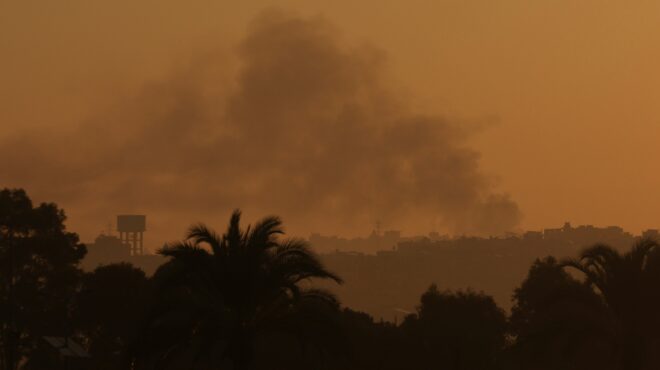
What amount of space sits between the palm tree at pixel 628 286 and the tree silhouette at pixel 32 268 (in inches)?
1558

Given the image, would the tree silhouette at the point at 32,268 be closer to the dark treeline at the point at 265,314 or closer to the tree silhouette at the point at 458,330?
the dark treeline at the point at 265,314

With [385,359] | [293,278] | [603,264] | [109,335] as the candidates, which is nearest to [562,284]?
[603,264]

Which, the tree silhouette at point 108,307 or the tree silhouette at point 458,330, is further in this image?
the tree silhouette at point 458,330

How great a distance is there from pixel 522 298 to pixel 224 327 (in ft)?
214

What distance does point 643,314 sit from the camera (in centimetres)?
5425

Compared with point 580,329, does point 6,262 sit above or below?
Answer: above

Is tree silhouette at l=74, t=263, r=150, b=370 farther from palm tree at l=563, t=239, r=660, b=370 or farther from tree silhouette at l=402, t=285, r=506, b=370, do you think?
palm tree at l=563, t=239, r=660, b=370

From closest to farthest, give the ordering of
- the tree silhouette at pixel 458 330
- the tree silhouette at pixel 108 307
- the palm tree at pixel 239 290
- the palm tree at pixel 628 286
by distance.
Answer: the palm tree at pixel 239 290, the palm tree at pixel 628 286, the tree silhouette at pixel 108 307, the tree silhouette at pixel 458 330

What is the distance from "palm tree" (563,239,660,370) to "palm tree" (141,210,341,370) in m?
12.6

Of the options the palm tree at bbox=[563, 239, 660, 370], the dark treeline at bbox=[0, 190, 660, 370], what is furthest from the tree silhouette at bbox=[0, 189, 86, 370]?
the palm tree at bbox=[563, 239, 660, 370]

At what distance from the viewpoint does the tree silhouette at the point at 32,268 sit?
8775 cm

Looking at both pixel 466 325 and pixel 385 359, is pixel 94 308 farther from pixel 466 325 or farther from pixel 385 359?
pixel 466 325

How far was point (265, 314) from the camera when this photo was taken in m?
45.4

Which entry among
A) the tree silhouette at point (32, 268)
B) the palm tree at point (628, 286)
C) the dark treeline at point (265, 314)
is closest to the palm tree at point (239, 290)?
the dark treeline at point (265, 314)
